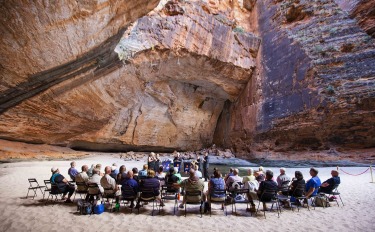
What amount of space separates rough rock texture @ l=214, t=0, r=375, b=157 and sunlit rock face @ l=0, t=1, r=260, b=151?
7.43 ft

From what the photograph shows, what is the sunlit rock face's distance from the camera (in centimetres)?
1076

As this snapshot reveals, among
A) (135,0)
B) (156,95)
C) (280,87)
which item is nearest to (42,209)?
(135,0)

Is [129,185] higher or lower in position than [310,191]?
higher

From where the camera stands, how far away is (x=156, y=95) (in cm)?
1786

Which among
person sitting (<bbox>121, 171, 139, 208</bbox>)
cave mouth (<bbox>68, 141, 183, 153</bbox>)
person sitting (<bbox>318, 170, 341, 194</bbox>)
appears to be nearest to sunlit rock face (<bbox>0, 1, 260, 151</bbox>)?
cave mouth (<bbox>68, 141, 183, 153</bbox>)

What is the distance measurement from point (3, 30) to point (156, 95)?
12190 millimetres

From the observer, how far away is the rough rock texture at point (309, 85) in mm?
12445

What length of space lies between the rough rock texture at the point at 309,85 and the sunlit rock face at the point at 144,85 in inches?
89.1

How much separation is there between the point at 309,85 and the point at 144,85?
11176mm

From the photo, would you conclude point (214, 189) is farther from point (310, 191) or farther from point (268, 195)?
point (310, 191)

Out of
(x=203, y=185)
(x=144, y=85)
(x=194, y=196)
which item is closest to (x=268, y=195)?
(x=203, y=185)

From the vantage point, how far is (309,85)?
13914 millimetres

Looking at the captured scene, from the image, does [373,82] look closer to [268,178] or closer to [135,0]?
[268,178]

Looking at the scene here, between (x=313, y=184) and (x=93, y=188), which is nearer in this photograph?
(x=93, y=188)
